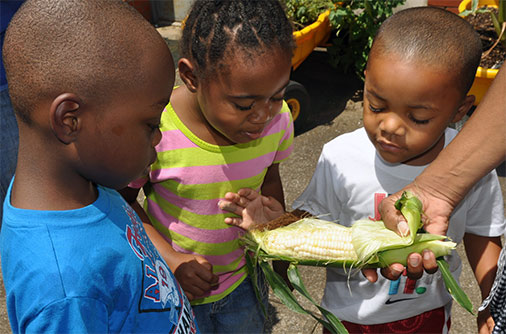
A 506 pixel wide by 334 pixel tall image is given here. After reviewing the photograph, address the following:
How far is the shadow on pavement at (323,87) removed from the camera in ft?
15.9

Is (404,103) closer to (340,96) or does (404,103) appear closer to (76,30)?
(76,30)

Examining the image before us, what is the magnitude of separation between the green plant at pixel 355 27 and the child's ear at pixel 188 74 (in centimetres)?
328

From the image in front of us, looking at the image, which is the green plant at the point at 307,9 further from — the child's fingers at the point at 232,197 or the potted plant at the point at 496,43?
the child's fingers at the point at 232,197

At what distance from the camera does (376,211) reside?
5.82 ft

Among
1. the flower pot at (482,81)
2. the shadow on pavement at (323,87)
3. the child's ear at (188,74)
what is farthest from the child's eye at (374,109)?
the shadow on pavement at (323,87)

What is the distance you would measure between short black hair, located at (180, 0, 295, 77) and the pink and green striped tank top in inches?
11.8

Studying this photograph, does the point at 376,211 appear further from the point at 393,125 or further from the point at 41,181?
the point at 41,181

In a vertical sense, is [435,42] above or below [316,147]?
above

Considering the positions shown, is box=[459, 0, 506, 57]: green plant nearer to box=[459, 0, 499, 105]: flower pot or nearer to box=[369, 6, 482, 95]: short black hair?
box=[459, 0, 499, 105]: flower pot

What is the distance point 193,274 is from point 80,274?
2.15 feet

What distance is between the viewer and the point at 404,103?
1541mm

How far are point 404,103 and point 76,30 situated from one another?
1.07 metres

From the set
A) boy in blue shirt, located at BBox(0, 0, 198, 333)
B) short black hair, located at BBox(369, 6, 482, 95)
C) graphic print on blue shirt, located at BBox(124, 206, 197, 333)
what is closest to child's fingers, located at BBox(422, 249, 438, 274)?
short black hair, located at BBox(369, 6, 482, 95)

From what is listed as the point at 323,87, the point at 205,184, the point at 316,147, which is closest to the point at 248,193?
the point at 205,184
